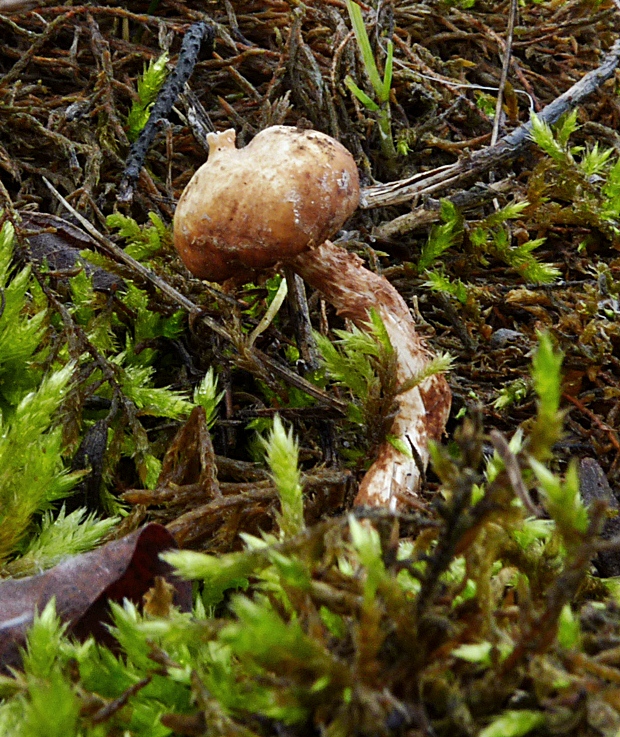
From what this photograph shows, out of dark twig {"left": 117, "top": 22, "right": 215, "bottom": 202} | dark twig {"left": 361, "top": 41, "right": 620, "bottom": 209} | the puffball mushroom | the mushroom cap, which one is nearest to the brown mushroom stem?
the puffball mushroom

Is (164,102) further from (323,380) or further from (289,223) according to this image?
(323,380)

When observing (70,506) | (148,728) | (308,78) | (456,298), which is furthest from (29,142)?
(148,728)

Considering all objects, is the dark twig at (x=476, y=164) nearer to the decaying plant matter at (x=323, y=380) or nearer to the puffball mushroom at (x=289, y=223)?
the decaying plant matter at (x=323, y=380)

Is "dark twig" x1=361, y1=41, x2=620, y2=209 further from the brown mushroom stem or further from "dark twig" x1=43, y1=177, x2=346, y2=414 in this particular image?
"dark twig" x1=43, y1=177, x2=346, y2=414

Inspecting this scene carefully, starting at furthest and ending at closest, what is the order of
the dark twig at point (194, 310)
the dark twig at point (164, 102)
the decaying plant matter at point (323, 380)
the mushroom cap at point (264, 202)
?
1. the dark twig at point (164, 102)
2. the dark twig at point (194, 310)
3. the mushroom cap at point (264, 202)
4. the decaying plant matter at point (323, 380)

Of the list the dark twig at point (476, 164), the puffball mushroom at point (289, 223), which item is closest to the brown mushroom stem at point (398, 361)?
the puffball mushroom at point (289, 223)

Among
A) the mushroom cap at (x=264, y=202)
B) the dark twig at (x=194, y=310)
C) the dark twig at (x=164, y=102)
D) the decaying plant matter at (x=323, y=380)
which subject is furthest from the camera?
the dark twig at (x=164, y=102)

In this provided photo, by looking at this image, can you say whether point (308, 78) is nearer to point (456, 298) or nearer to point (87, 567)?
point (456, 298)
